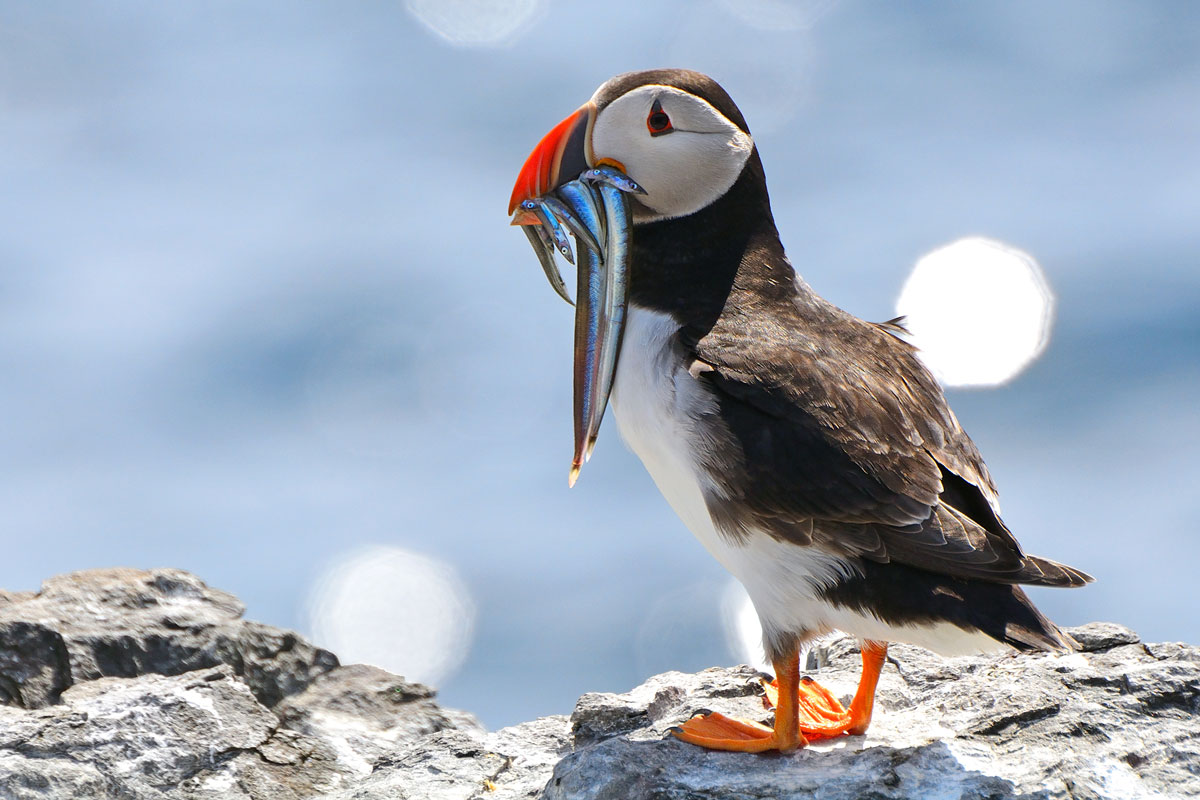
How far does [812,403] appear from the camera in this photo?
4.47 metres

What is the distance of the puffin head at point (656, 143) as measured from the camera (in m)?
4.94

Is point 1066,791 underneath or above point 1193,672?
underneath

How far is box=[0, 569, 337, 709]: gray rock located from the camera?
17.2ft


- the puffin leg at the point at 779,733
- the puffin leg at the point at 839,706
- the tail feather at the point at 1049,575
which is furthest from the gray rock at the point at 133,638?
the tail feather at the point at 1049,575

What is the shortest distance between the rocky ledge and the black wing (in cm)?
69

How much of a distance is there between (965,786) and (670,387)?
1677mm

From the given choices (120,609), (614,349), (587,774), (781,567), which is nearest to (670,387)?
(614,349)

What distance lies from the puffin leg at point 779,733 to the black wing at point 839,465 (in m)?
0.57

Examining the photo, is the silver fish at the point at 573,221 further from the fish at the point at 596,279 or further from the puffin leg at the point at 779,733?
the puffin leg at the point at 779,733

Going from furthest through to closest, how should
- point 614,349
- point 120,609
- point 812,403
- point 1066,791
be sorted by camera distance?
point 120,609 → point 614,349 → point 812,403 → point 1066,791

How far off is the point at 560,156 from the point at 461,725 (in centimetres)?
257

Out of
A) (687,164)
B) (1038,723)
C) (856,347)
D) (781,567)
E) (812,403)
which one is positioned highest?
(687,164)

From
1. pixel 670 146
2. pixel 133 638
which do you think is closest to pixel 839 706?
pixel 670 146

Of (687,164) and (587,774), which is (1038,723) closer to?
(587,774)
